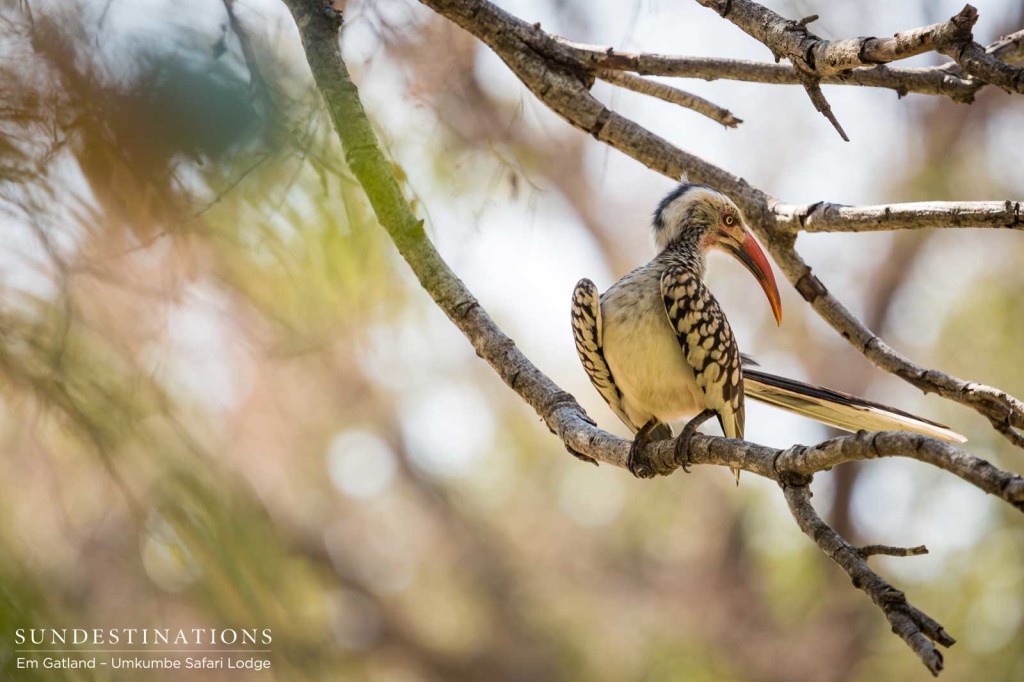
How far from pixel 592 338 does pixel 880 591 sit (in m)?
1.37

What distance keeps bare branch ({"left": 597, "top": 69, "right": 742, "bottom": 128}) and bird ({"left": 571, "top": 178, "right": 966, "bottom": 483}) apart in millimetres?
209

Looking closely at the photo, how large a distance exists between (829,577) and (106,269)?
593 centimetres

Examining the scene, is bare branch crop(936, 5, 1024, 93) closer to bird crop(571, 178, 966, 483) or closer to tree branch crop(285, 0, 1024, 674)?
tree branch crop(285, 0, 1024, 674)

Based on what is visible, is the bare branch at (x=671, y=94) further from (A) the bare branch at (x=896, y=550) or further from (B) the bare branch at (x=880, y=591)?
(A) the bare branch at (x=896, y=550)

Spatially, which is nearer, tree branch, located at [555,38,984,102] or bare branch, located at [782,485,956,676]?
bare branch, located at [782,485,956,676]

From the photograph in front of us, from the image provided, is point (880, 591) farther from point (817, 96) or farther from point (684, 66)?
point (684, 66)

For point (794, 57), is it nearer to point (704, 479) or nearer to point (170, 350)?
point (170, 350)

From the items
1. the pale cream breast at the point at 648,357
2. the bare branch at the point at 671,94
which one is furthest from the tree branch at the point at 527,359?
the pale cream breast at the point at 648,357

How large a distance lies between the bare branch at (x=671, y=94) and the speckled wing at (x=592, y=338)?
0.58 metres

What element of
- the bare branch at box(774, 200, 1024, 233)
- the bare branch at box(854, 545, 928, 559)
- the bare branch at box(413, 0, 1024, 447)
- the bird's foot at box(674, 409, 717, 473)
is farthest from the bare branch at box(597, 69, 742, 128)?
the bare branch at box(854, 545, 928, 559)

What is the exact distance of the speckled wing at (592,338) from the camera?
2594 mm

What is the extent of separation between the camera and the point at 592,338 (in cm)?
262

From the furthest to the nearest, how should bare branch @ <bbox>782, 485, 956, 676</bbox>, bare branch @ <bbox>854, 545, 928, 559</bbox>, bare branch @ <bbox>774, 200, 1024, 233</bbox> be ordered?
bare branch @ <bbox>774, 200, 1024, 233</bbox> < bare branch @ <bbox>854, 545, 928, 559</bbox> < bare branch @ <bbox>782, 485, 956, 676</bbox>

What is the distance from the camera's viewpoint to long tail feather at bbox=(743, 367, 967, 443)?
7.81ft
